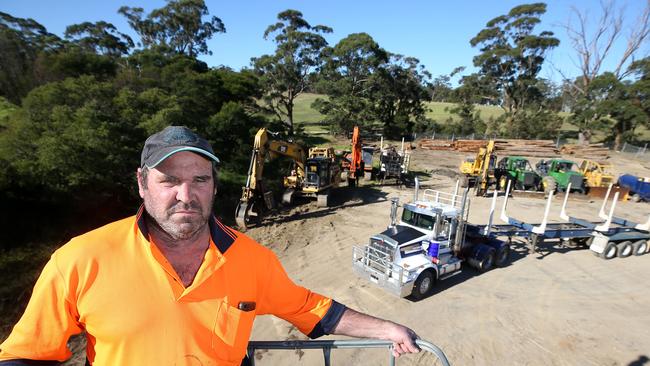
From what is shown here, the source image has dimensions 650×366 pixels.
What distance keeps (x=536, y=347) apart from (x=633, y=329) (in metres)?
2.63

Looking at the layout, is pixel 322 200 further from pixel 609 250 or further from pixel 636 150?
pixel 636 150

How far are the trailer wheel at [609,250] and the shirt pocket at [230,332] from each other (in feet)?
42.9

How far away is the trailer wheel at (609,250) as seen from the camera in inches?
424

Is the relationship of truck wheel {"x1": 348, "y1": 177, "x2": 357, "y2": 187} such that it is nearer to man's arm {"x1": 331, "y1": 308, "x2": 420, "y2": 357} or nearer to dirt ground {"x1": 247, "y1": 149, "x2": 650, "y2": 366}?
dirt ground {"x1": 247, "y1": 149, "x2": 650, "y2": 366}

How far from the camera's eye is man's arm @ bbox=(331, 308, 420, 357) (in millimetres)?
2193

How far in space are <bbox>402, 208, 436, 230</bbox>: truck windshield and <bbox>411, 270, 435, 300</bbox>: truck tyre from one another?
118 cm

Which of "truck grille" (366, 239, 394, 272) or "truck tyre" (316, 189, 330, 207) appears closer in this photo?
"truck grille" (366, 239, 394, 272)

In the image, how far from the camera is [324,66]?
36.9m

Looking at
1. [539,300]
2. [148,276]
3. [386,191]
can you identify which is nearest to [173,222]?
[148,276]

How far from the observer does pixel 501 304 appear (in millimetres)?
8000

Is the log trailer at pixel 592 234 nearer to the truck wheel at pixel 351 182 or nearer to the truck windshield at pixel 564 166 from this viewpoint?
the truck windshield at pixel 564 166

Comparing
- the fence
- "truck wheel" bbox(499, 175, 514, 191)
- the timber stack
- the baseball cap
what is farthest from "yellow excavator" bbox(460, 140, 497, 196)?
the fence

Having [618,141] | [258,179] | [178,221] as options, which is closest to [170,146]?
[178,221]

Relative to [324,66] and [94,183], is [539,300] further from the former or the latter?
[324,66]
